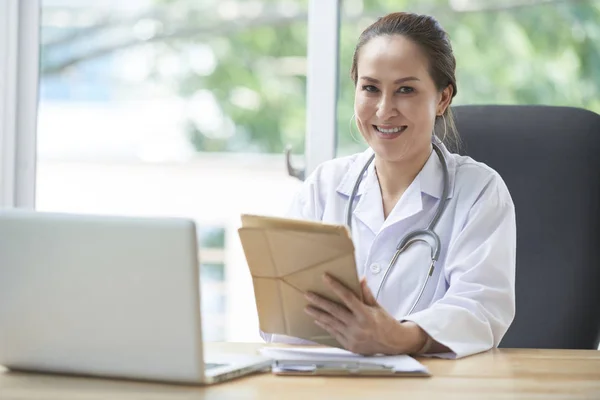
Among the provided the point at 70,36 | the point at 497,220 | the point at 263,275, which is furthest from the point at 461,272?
the point at 70,36

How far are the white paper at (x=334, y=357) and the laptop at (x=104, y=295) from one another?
177mm

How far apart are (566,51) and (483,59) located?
0.81ft

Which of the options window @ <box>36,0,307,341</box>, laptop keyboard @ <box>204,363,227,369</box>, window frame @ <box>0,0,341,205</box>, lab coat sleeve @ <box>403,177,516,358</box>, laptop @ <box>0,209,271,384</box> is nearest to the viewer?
laptop @ <box>0,209,271,384</box>

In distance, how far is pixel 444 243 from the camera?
1.79 metres

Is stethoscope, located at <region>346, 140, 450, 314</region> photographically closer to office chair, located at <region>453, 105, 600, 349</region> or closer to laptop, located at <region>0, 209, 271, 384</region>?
office chair, located at <region>453, 105, 600, 349</region>

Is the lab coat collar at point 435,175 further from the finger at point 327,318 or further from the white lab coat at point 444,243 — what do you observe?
the finger at point 327,318

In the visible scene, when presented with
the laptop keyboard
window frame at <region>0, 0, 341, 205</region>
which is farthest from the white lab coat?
window frame at <region>0, 0, 341, 205</region>

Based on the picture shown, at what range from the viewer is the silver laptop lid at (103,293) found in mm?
1149

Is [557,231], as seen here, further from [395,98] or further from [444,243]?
[395,98]

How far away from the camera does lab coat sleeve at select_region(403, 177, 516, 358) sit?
151 centimetres

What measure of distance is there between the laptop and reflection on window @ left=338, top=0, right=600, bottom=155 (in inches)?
61.8

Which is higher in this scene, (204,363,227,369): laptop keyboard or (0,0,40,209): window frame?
(0,0,40,209): window frame

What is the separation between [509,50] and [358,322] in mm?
1534

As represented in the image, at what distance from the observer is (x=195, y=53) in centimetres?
296
